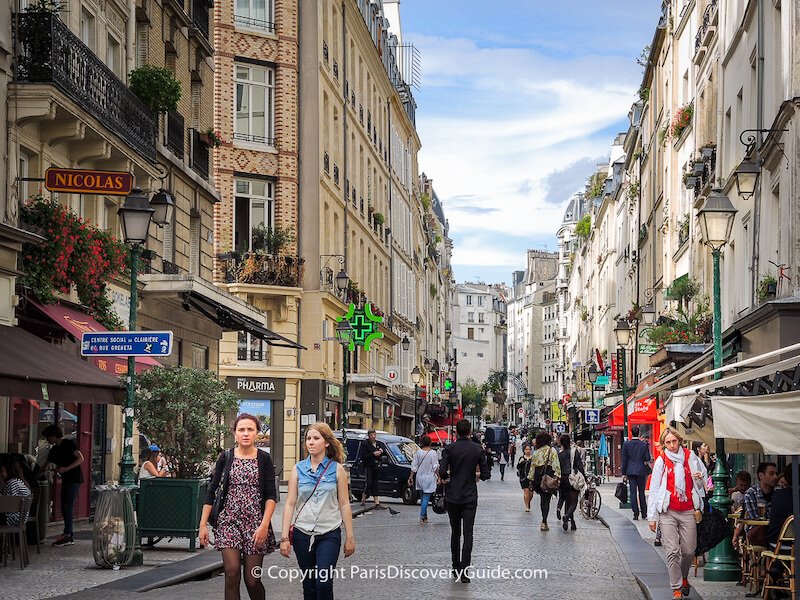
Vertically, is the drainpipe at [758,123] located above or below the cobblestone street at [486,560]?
above

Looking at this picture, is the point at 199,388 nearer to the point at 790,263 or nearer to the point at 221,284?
the point at 790,263

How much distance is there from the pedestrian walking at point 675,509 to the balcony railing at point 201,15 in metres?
19.5

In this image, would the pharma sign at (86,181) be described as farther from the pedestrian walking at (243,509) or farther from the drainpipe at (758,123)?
the drainpipe at (758,123)

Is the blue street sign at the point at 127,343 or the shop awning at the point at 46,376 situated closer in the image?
the shop awning at the point at 46,376

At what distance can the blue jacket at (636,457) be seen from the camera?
2573 centimetres

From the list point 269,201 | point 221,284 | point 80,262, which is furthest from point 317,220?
point 80,262

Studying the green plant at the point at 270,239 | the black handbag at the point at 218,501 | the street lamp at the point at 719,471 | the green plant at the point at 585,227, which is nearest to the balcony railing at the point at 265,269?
the green plant at the point at 270,239

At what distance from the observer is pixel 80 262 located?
19.5 m

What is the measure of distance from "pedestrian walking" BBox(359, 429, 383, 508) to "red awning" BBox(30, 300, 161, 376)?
364 inches

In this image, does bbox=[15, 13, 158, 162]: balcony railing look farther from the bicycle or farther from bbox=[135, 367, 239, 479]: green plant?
the bicycle

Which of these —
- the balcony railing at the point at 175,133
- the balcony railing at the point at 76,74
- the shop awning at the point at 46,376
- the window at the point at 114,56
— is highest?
the window at the point at 114,56

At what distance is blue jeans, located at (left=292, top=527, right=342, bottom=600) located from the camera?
927 centimetres

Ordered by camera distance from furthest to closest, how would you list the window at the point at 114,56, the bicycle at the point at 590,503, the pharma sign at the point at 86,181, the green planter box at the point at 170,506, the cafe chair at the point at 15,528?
the bicycle at the point at 590,503
the window at the point at 114,56
the pharma sign at the point at 86,181
the green planter box at the point at 170,506
the cafe chair at the point at 15,528

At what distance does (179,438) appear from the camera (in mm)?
17328
